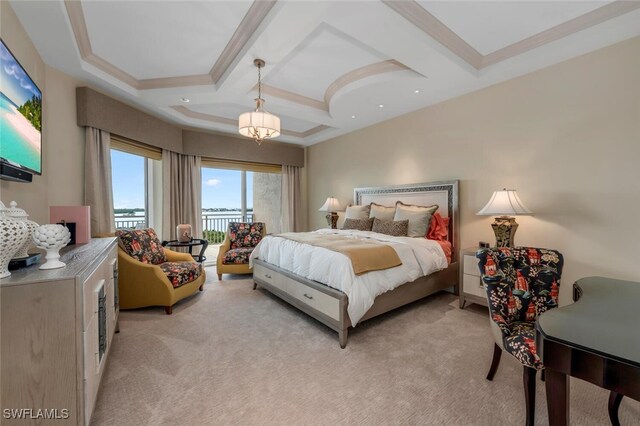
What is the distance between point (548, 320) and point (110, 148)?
15.9ft

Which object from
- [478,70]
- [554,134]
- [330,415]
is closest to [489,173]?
[554,134]

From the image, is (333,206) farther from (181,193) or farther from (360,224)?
(181,193)

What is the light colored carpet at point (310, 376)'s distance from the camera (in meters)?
1.58

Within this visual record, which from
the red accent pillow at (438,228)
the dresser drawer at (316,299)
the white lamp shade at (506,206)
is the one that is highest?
the white lamp shade at (506,206)

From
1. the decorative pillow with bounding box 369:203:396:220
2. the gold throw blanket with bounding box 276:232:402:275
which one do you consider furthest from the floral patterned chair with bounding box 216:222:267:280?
the decorative pillow with bounding box 369:203:396:220

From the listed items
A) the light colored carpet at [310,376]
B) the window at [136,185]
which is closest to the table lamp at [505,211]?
the light colored carpet at [310,376]

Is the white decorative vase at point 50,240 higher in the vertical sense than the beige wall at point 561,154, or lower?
lower

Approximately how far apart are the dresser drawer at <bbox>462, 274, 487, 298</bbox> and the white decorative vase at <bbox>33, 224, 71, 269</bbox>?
357cm

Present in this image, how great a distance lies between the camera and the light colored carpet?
1.58m

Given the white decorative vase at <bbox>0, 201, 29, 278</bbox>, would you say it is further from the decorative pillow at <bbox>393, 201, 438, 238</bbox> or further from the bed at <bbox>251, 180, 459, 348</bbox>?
the decorative pillow at <bbox>393, 201, 438, 238</bbox>

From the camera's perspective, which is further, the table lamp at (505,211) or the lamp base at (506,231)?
the lamp base at (506,231)

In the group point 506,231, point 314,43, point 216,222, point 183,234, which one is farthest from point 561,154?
point 216,222

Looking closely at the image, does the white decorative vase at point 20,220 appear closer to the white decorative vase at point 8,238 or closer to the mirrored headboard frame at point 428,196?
the white decorative vase at point 8,238

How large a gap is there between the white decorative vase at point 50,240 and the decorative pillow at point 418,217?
11.3 ft
